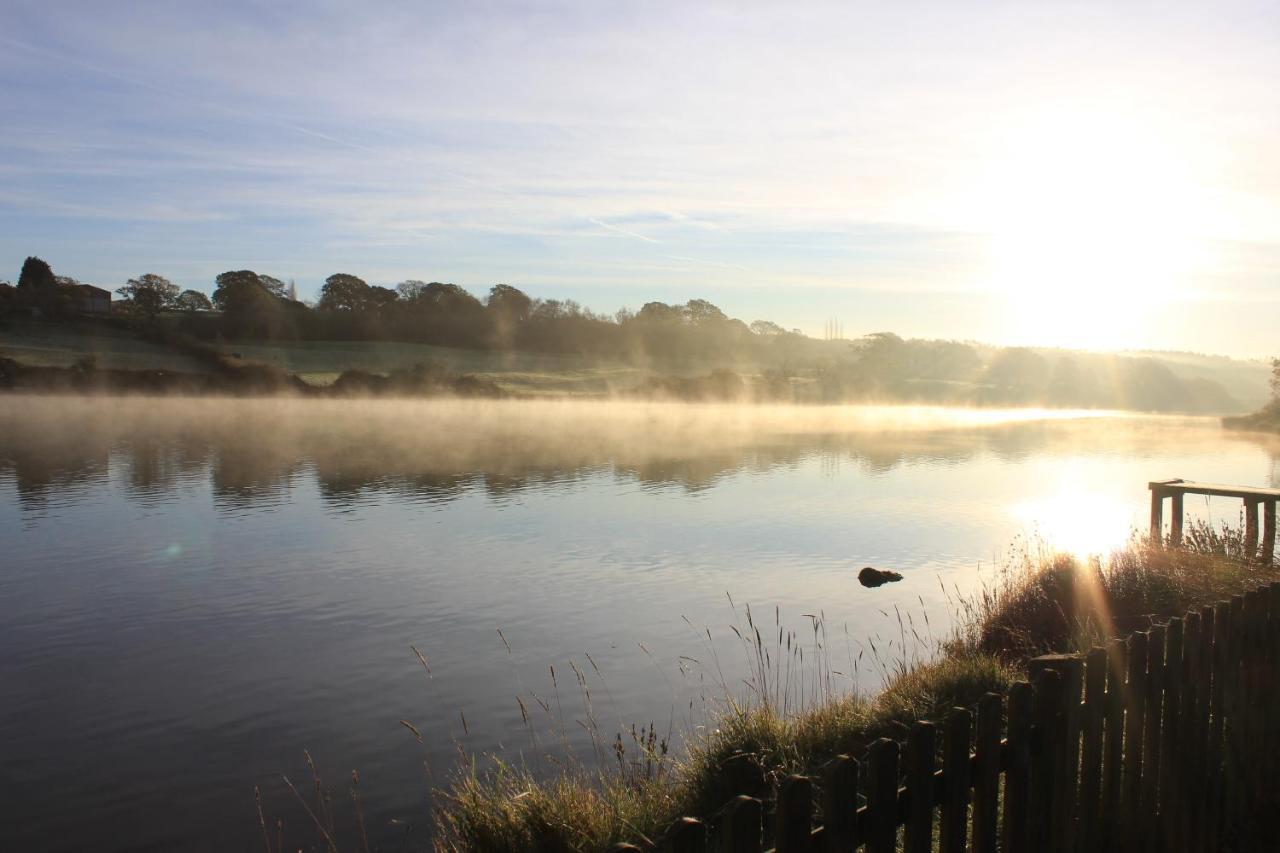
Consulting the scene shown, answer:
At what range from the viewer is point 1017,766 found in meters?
3.96

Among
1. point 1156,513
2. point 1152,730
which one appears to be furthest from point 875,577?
point 1152,730

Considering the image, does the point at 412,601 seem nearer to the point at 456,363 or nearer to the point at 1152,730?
the point at 1152,730

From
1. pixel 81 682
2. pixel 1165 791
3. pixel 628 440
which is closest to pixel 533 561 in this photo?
pixel 81 682

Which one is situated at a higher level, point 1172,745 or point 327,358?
point 327,358

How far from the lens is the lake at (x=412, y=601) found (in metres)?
8.13

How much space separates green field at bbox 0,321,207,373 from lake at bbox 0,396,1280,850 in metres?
44.8

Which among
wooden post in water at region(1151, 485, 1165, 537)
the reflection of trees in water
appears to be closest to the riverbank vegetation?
the reflection of trees in water

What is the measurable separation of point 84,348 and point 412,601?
3126 inches

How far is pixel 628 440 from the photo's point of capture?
4869cm

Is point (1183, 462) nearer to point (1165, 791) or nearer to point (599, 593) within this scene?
point (599, 593)

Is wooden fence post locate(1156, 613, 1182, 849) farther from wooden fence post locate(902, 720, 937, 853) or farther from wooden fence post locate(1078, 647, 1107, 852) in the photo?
wooden fence post locate(902, 720, 937, 853)

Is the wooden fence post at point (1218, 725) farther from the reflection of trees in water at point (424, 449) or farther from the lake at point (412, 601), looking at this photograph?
the reflection of trees in water at point (424, 449)

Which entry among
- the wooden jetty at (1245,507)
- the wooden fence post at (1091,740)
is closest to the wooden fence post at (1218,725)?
the wooden fence post at (1091,740)

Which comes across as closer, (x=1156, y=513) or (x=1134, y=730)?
(x=1134, y=730)
